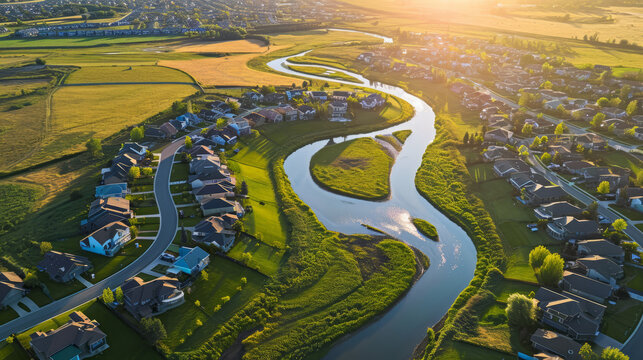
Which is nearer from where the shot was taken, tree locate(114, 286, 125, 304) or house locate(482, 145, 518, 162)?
tree locate(114, 286, 125, 304)

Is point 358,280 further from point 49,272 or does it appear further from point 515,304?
point 49,272

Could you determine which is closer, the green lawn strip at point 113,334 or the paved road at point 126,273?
the green lawn strip at point 113,334

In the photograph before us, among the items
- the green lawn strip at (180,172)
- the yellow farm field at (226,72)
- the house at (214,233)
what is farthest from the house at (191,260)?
the yellow farm field at (226,72)

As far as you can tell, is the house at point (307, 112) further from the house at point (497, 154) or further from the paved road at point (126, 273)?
the house at point (497, 154)

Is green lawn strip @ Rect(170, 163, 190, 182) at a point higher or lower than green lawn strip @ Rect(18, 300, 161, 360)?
higher

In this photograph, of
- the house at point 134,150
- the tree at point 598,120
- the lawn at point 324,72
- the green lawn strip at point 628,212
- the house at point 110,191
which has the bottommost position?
the house at point 110,191

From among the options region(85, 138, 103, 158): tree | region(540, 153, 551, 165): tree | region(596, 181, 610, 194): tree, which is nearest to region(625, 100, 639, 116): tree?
region(540, 153, 551, 165): tree

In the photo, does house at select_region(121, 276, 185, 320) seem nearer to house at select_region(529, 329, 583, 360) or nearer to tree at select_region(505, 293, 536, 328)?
tree at select_region(505, 293, 536, 328)
